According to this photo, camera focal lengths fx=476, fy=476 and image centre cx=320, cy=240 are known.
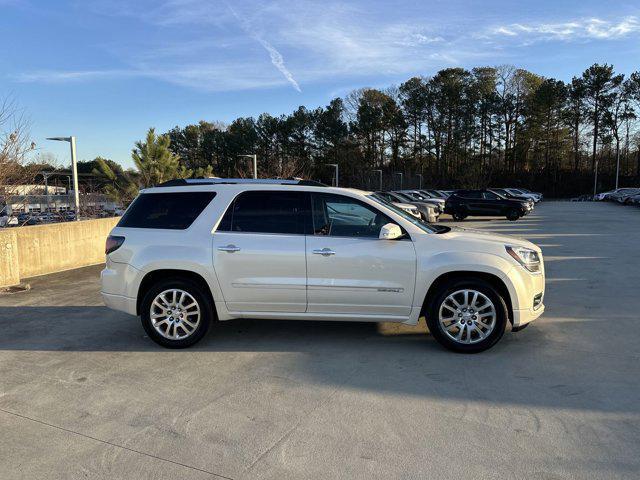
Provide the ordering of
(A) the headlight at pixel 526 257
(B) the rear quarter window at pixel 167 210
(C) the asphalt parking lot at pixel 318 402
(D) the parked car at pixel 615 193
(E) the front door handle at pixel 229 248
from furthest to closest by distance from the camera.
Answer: (D) the parked car at pixel 615 193 < (B) the rear quarter window at pixel 167 210 < (E) the front door handle at pixel 229 248 < (A) the headlight at pixel 526 257 < (C) the asphalt parking lot at pixel 318 402

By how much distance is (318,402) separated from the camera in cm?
397

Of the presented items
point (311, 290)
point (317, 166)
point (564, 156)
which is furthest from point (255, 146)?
point (311, 290)

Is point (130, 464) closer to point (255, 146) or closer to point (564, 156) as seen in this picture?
point (255, 146)

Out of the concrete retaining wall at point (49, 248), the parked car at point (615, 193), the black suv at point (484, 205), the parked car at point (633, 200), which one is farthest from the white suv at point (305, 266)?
the parked car at point (615, 193)

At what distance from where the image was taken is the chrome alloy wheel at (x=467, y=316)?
16.3 feet

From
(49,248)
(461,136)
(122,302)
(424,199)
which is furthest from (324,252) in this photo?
Answer: (461,136)

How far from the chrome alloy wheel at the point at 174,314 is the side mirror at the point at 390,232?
218cm

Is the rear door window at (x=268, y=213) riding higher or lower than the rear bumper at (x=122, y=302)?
higher

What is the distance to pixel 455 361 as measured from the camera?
4.82m

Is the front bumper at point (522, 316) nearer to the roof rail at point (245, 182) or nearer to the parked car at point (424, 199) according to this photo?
the roof rail at point (245, 182)

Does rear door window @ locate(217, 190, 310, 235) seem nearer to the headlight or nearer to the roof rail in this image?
the roof rail

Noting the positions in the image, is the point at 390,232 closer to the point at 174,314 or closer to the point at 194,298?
the point at 194,298

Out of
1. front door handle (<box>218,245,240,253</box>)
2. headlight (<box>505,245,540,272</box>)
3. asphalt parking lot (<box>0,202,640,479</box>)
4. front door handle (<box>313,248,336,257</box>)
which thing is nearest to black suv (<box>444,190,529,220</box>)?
asphalt parking lot (<box>0,202,640,479</box>)

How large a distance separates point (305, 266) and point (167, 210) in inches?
69.3
